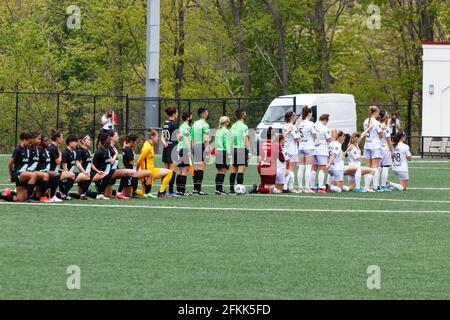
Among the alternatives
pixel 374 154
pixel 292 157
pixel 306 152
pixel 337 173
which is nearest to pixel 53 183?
pixel 292 157

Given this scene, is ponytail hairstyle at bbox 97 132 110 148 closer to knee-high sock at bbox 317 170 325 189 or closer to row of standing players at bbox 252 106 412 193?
row of standing players at bbox 252 106 412 193

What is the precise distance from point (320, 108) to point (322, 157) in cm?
1915

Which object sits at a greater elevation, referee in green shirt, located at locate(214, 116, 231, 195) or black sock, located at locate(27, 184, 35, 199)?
referee in green shirt, located at locate(214, 116, 231, 195)

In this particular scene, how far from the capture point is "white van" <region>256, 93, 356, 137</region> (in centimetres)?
4597

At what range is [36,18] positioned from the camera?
71.1 metres

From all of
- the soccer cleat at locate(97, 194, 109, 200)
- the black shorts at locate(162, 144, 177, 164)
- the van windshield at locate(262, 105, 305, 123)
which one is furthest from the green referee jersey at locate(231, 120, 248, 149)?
the van windshield at locate(262, 105, 305, 123)

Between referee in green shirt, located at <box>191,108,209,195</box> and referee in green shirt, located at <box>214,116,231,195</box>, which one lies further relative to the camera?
referee in green shirt, located at <box>191,108,209,195</box>

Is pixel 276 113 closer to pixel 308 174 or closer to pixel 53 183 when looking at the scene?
pixel 308 174

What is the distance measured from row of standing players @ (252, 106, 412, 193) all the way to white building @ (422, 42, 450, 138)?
20.4 m

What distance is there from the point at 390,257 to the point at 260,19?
47481 millimetres

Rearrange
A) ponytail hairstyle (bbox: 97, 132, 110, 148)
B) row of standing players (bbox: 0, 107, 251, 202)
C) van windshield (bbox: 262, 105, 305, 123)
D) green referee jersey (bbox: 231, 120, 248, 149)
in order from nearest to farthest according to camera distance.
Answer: row of standing players (bbox: 0, 107, 251, 202), ponytail hairstyle (bbox: 97, 132, 110, 148), green referee jersey (bbox: 231, 120, 248, 149), van windshield (bbox: 262, 105, 305, 123)

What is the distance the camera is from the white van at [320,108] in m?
46.0
